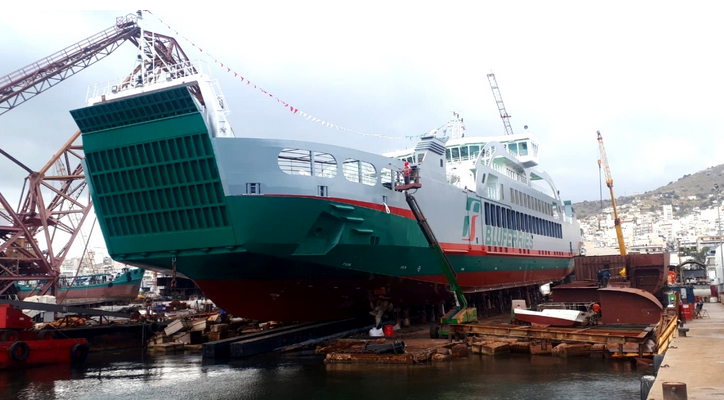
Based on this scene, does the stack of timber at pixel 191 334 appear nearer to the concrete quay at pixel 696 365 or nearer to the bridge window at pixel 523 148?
the concrete quay at pixel 696 365

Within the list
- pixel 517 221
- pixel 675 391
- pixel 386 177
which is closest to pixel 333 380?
pixel 675 391

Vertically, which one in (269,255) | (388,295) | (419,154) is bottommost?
(388,295)

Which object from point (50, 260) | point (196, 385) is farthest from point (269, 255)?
point (50, 260)

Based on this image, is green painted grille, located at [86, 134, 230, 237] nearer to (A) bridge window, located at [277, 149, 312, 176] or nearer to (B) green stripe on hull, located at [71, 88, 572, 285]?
(B) green stripe on hull, located at [71, 88, 572, 285]

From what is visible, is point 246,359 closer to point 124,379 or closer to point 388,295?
point 124,379

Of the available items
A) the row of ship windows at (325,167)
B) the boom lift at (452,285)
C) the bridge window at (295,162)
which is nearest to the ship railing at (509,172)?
the boom lift at (452,285)

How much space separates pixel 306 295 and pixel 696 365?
12.1 m

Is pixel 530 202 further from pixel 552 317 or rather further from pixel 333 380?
pixel 333 380

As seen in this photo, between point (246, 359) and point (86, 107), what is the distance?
Answer: 28.4 feet

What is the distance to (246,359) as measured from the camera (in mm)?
17062

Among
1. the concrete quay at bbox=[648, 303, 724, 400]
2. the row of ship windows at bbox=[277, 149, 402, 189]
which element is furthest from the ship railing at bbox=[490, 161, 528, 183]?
the concrete quay at bbox=[648, 303, 724, 400]

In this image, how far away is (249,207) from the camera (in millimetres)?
16203

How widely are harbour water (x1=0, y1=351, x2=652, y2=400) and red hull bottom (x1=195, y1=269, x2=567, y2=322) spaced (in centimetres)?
245

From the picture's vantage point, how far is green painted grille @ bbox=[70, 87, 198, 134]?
15.9m
